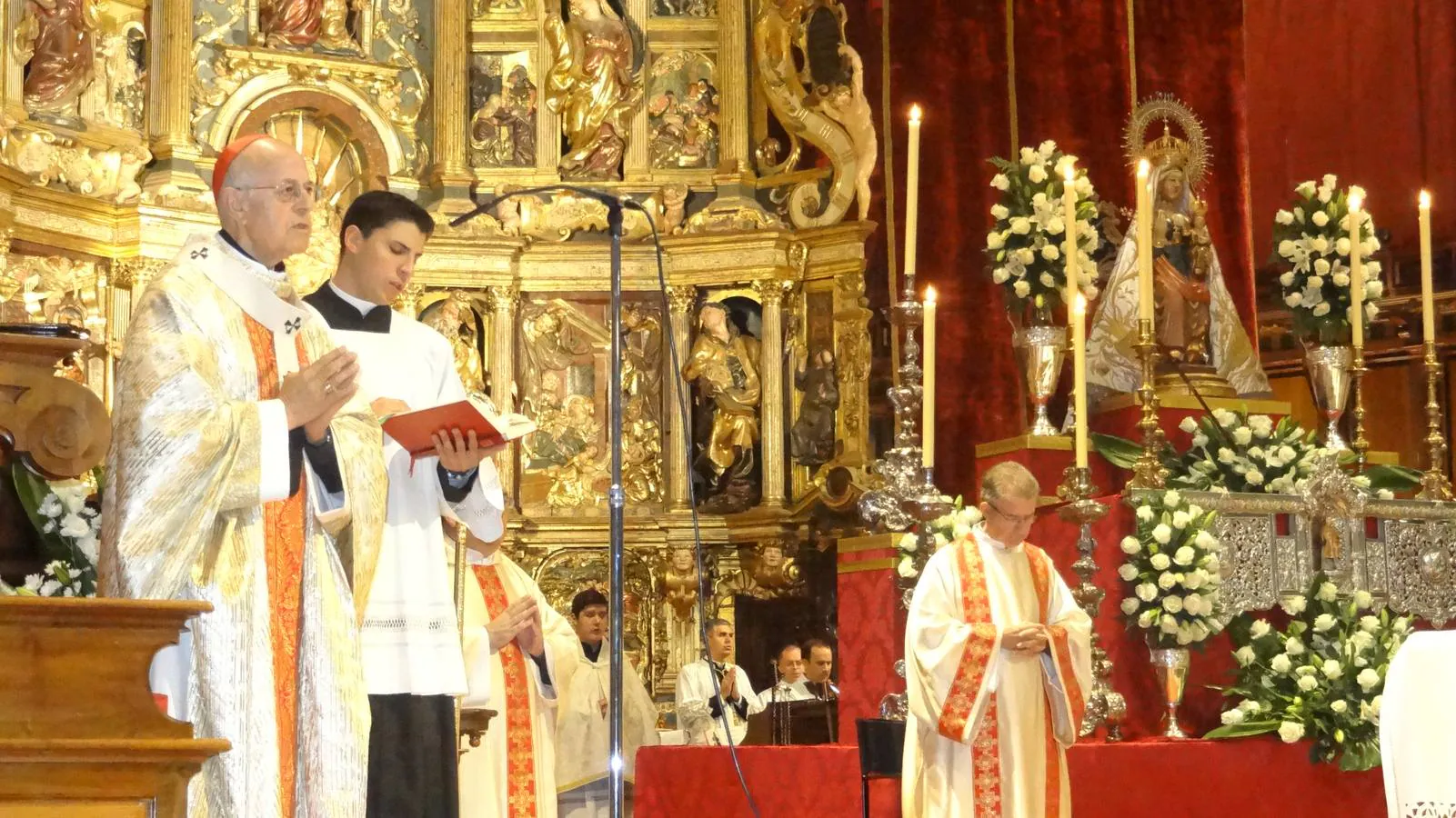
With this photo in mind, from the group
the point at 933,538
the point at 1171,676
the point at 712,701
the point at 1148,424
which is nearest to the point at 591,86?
the point at 712,701

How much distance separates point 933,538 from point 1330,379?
203cm

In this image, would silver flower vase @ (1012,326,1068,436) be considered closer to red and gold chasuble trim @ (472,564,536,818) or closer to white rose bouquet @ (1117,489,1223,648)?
white rose bouquet @ (1117,489,1223,648)

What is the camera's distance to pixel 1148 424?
732cm

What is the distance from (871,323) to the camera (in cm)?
1270

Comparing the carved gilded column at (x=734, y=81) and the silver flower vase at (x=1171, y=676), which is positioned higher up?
the carved gilded column at (x=734, y=81)

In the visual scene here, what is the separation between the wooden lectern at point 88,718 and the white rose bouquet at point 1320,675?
467cm

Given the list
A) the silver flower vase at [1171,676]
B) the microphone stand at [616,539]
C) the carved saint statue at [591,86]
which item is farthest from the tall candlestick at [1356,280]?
the carved saint statue at [591,86]

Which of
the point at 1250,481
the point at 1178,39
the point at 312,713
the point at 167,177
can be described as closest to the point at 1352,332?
the point at 1250,481

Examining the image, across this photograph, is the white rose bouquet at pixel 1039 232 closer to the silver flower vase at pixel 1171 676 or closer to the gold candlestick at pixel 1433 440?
the gold candlestick at pixel 1433 440

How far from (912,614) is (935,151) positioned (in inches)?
234

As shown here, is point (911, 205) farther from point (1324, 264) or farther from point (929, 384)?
point (1324, 264)

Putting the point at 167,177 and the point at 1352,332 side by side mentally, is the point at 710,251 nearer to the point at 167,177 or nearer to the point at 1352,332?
the point at 167,177

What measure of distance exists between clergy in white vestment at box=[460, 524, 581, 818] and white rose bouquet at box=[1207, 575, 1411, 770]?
2444 mm

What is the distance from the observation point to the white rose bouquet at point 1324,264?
8.41 meters
